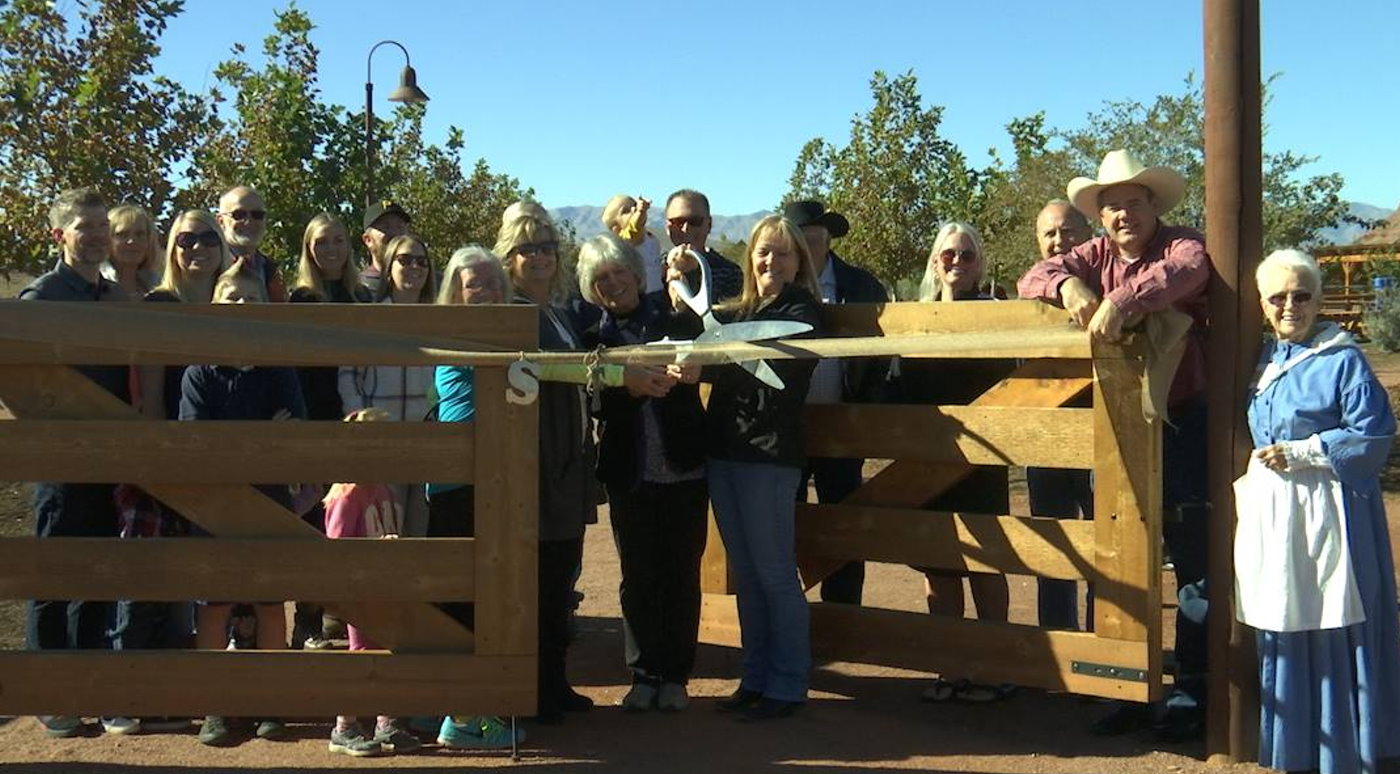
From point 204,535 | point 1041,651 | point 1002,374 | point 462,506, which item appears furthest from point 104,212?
point 1041,651

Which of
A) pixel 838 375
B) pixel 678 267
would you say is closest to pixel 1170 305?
pixel 838 375

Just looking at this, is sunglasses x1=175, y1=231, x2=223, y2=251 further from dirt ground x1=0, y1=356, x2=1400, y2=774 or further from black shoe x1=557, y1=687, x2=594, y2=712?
black shoe x1=557, y1=687, x2=594, y2=712

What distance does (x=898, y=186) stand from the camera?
59.6ft

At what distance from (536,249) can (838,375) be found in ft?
4.36

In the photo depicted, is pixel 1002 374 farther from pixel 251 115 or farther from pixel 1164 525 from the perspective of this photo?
pixel 251 115

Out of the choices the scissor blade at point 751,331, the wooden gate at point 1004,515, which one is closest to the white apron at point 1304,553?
the wooden gate at point 1004,515

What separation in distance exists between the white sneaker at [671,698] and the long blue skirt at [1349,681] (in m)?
2.19

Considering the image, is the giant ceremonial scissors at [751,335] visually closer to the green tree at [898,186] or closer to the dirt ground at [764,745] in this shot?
the dirt ground at [764,745]

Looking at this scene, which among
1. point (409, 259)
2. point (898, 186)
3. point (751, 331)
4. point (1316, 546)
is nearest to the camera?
point (1316, 546)

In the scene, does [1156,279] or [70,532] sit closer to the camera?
[1156,279]

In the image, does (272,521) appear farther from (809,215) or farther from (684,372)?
(809,215)

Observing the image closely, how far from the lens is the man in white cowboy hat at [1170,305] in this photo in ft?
16.3

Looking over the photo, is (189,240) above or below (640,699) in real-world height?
above

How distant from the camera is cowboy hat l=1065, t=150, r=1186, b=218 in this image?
5.02m
